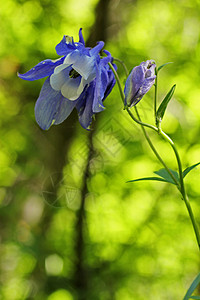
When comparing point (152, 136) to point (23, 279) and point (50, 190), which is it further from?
point (23, 279)

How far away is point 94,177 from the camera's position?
146 cm

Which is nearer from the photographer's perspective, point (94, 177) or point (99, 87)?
point (99, 87)

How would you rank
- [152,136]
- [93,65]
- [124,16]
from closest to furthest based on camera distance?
[93,65]
[152,136]
[124,16]

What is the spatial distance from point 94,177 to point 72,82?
3.14 ft

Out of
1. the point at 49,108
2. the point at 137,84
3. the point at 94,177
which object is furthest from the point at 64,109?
the point at 94,177

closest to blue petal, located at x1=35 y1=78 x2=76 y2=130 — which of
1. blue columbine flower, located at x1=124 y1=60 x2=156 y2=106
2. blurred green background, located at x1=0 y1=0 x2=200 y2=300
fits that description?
blue columbine flower, located at x1=124 y1=60 x2=156 y2=106

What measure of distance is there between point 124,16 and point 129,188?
2.19ft

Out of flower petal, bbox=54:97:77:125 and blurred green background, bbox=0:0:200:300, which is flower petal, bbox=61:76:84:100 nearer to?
flower petal, bbox=54:97:77:125

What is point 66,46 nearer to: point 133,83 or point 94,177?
point 133,83

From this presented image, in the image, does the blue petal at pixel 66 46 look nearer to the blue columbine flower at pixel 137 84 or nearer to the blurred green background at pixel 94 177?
the blue columbine flower at pixel 137 84

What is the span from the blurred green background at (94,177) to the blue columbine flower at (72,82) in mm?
833

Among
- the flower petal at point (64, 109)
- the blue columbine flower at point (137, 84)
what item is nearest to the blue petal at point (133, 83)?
the blue columbine flower at point (137, 84)

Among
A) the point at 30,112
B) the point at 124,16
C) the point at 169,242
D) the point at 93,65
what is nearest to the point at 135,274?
the point at 169,242

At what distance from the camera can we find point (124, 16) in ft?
4.99
